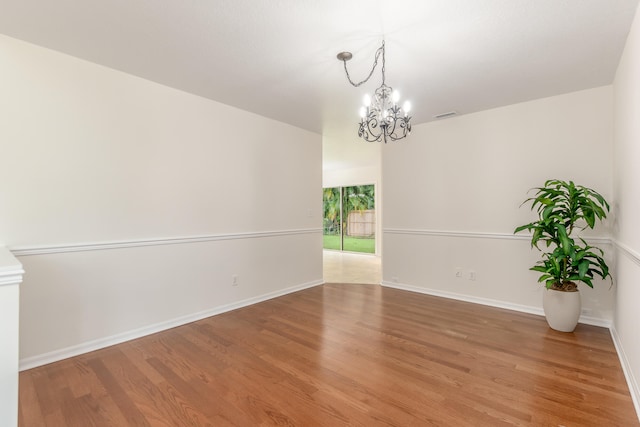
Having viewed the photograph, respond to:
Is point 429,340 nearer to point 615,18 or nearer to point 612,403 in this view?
point 612,403

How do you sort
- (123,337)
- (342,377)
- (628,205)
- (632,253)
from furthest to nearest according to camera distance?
(123,337) < (628,205) < (342,377) < (632,253)

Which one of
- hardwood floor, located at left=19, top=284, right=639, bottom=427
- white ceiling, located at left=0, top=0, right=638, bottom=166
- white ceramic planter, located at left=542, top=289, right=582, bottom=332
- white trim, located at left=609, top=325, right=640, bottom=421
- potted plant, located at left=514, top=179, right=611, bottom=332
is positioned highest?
white ceiling, located at left=0, top=0, right=638, bottom=166

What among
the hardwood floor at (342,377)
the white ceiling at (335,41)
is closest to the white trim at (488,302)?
the hardwood floor at (342,377)

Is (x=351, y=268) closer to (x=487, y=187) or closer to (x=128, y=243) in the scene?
(x=487, y=187)

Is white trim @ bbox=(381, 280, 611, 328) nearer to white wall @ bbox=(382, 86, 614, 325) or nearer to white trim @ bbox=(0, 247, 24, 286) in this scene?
white wall @ bbox=(382, 86, 614, 325)

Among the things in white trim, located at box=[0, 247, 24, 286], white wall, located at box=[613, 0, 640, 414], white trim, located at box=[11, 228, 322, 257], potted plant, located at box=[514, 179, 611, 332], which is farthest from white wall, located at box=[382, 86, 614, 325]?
white trim, located at box=[0, 247, 24, 286]

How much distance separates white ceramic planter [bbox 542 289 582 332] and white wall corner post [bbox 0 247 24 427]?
406cm

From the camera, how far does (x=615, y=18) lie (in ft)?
6.54

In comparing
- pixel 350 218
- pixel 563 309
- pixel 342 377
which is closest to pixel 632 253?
pixel 563 309

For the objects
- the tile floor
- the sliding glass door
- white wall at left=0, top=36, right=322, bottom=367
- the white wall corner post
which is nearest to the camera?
the white wall corner post

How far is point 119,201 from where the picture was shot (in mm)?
2738

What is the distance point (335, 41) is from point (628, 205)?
2573 mm

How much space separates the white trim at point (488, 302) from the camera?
10.2 ft

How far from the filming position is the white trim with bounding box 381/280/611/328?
3107 mm
